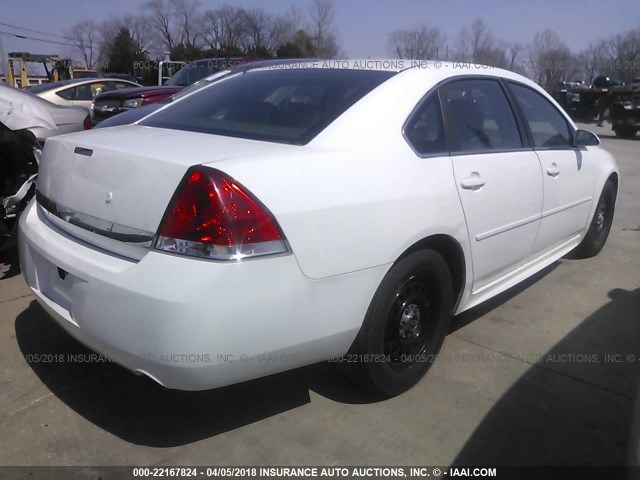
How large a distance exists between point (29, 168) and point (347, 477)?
341 centimetres

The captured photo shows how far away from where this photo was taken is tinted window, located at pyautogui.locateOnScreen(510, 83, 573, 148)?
11.6 feet

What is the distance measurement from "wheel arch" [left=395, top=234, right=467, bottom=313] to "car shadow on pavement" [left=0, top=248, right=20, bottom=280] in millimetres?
3211

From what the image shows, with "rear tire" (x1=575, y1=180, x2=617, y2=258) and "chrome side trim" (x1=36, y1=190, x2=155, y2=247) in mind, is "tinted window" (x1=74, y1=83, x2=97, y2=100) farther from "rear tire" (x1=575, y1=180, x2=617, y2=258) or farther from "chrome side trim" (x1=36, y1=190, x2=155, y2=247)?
"rear tire" (x1=575, y1=180, x2=617, y2=258)

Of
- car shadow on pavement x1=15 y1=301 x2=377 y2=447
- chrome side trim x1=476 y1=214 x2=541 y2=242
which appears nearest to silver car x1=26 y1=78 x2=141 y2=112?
car shadow on pavement x1=15 y1=301 x2=377 y2=447

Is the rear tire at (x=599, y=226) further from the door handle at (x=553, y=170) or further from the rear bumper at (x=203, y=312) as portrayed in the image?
the rear bumper at (x=203, y=312)

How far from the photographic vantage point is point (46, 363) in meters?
2.91

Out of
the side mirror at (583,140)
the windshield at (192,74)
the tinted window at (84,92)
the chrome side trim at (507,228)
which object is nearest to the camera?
the chrome side trim at (507,228)

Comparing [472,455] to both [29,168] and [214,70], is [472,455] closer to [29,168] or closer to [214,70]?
[29,168]

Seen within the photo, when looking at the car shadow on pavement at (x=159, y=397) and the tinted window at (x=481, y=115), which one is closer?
the car shadow on pavement at (x=159, y=397)

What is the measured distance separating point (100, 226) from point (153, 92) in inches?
294

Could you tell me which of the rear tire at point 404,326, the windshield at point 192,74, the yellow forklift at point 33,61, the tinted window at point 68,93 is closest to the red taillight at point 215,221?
the rear tire at point 404,326

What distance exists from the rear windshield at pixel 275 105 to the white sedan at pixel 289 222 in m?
0.01

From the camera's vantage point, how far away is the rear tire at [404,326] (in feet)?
7.83

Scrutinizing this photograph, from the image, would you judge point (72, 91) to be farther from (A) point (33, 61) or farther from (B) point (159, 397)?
(A) point (33, 61)
